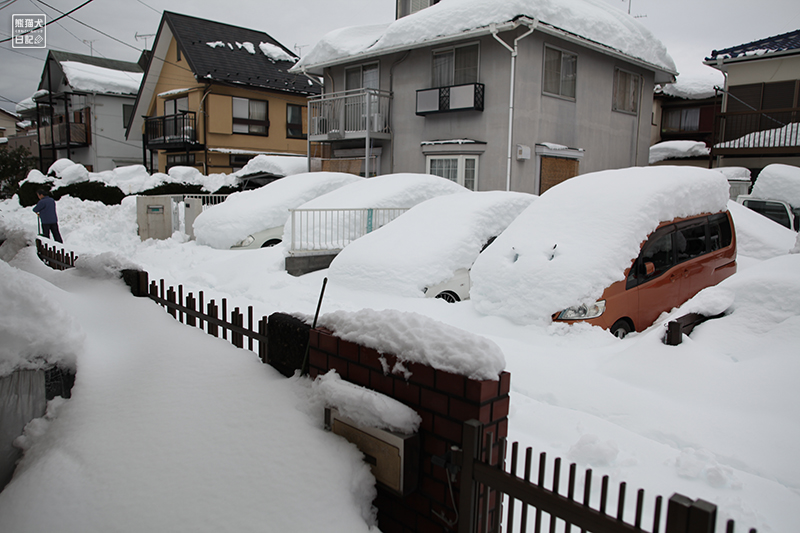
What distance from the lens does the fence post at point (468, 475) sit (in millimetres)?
1877

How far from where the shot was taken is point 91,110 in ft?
99.2

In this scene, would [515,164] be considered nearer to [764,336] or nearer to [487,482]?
[764,336]

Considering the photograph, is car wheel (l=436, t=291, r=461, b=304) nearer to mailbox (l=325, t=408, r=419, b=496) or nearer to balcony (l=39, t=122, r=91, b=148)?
mailbox (l=325, t=408, r=419, b=496)

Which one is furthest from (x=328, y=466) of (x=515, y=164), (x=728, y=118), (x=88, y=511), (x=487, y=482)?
(x=728, y=118)

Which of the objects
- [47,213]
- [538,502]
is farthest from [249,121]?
[538,502]

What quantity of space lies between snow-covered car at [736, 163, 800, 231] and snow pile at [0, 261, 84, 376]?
14.8 m

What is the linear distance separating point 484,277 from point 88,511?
203 inches

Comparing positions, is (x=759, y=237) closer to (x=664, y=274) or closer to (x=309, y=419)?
(x=664, y=274)

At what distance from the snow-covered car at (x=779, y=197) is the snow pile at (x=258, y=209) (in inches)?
408

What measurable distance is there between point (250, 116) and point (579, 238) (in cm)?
2248

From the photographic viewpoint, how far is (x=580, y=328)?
565 centimetres

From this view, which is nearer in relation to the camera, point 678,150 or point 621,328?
point 621,328

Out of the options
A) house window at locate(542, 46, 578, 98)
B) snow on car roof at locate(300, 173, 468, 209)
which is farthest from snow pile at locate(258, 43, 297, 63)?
snow on car roof at locate(300, 173, 468, 209)

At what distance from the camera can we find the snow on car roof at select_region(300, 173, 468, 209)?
34.4 ft
